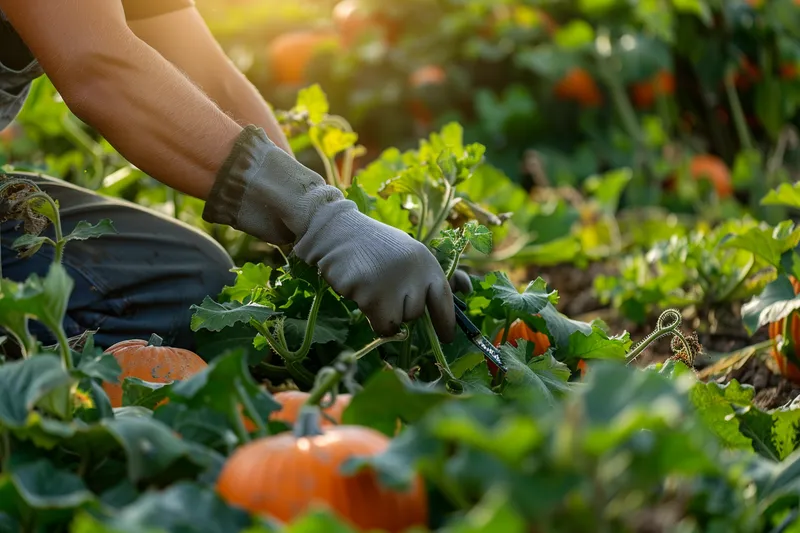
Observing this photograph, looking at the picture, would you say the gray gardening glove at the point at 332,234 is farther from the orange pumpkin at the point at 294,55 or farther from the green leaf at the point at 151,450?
the orange pumpkin at the point at 294,55

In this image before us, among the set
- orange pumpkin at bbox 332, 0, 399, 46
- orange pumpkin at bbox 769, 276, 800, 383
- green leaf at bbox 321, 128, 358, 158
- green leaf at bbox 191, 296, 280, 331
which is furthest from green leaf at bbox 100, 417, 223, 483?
orange pumpkin at bbox 332, 0, 399, 46

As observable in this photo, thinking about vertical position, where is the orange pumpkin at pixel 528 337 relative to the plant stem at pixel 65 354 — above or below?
below

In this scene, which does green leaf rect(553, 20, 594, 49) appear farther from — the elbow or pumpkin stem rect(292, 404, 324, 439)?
pumpkin stem rect(292, 404, 324, 439)

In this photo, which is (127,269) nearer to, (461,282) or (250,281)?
(250,281)

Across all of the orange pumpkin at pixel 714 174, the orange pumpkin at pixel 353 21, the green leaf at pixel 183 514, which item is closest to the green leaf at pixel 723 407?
the green leaf at pixel 183 514

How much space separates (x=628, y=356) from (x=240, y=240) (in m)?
1.57

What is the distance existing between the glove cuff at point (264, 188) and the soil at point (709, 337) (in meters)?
0.87

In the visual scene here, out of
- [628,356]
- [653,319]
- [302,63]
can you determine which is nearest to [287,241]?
[628,356]

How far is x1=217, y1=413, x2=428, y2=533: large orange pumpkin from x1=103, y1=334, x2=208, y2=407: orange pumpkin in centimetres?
77

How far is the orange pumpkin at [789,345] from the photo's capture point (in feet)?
9.03

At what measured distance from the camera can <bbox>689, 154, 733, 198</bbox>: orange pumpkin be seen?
17.8 ft

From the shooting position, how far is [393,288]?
86.0 inches

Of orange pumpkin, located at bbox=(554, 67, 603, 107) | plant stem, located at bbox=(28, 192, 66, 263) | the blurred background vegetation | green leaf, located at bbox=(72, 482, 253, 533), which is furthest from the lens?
orange pumpkin, located at bbox=(554, 67, 603, 107)

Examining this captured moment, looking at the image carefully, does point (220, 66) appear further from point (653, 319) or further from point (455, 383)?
point (653, 319)
